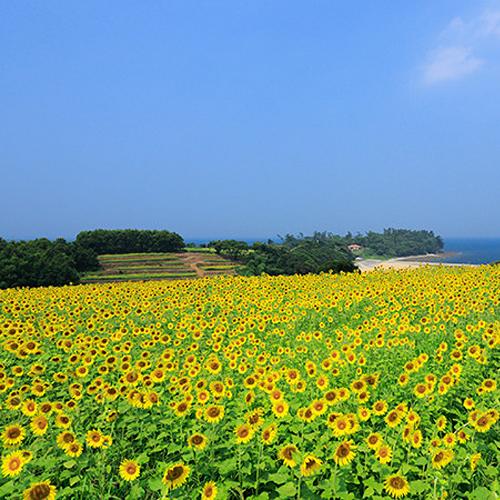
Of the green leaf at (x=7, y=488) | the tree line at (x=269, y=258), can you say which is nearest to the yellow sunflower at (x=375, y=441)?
the green leaf at (x=7, y=488)

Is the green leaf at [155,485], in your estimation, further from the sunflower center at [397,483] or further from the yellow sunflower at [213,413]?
the sunflower center at [397,483]

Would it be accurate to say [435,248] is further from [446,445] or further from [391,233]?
[446,445]

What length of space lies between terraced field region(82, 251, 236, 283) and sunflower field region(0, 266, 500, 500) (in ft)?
178

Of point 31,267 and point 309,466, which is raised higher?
point 31,267

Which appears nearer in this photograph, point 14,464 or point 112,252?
point 14,464

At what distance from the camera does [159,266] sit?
7206 centimetres

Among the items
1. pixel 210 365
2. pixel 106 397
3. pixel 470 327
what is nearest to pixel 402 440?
pixel 210 365

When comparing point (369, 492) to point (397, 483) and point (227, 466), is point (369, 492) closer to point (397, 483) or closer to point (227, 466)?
point (397, 483)

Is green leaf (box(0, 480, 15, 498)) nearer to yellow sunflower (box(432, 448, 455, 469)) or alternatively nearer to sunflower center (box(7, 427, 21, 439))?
sunflower center (box(7, 427, 21, 439))

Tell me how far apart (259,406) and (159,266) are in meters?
69.5

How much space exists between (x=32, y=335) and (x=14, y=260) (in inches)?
1889

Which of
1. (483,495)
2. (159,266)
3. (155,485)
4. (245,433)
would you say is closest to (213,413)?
(245,433)

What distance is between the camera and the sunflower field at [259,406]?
3.06 m

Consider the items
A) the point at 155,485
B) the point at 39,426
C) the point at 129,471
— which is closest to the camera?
the point at 155,485
